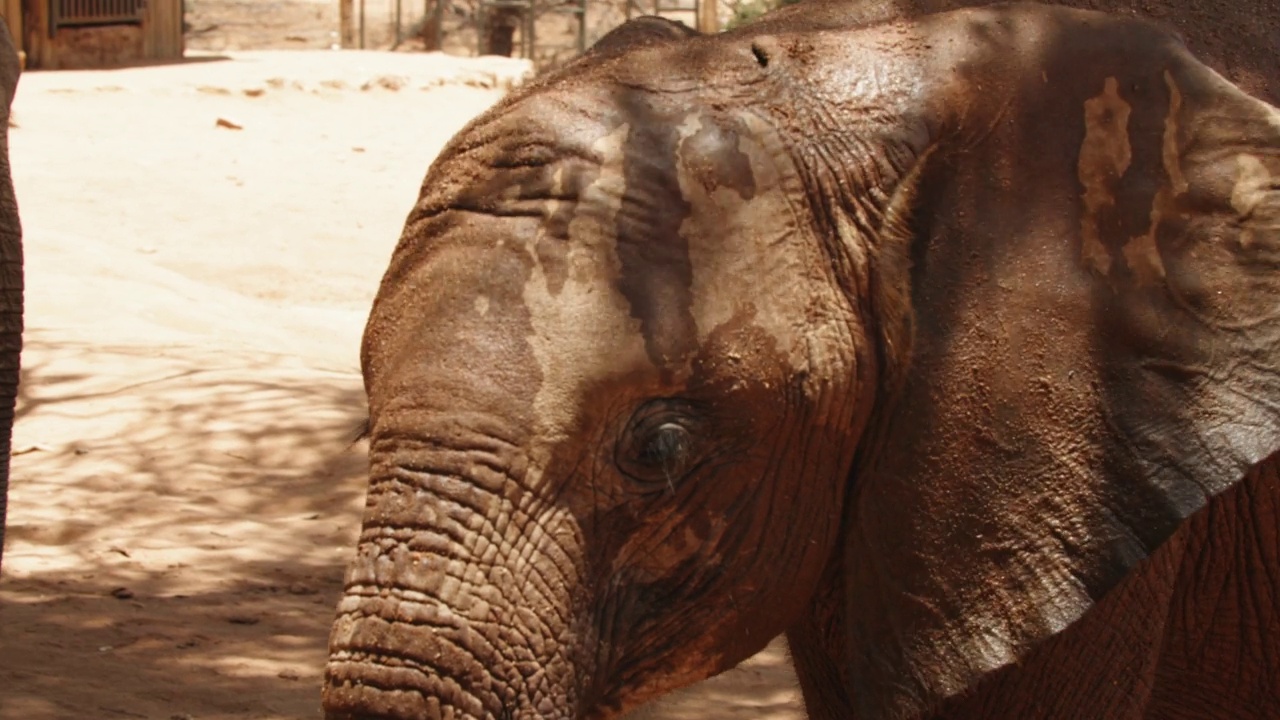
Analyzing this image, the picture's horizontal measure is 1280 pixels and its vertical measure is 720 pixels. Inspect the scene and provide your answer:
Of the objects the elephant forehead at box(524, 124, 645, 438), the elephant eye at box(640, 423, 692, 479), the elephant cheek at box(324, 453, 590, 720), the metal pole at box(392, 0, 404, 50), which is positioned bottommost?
the metal pole at box(392, 0, 404, 50)

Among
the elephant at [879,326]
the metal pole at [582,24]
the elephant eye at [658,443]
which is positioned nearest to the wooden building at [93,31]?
the metal pole at [582,24]

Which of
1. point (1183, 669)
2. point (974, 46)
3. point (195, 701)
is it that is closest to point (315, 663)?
point (195, 701)

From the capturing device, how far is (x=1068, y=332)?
2631mm

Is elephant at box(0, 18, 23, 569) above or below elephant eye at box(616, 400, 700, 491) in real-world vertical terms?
below

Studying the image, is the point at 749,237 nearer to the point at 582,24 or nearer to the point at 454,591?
the point at 454,591

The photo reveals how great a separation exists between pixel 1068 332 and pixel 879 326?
0.25m

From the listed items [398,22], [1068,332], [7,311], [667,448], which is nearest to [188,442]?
[7,311]

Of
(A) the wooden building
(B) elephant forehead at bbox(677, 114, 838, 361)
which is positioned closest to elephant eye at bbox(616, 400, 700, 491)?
(B) elephant forehead at bbox(677, 114, 838, 361)

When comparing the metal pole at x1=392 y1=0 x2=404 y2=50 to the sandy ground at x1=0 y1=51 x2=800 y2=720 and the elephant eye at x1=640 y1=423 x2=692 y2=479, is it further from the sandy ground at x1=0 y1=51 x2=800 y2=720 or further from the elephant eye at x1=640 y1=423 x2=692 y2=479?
the elephant eye at x1=640 y1=423 x2=692 y2=479

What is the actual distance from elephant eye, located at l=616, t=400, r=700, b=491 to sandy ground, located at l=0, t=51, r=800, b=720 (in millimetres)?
691

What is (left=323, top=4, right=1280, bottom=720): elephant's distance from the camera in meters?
2.56

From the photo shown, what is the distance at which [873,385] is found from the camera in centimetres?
269

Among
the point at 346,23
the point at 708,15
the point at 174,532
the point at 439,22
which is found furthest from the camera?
the point at 439,22

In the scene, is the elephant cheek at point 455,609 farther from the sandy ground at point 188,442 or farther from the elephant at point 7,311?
the elephant at point 7,311
